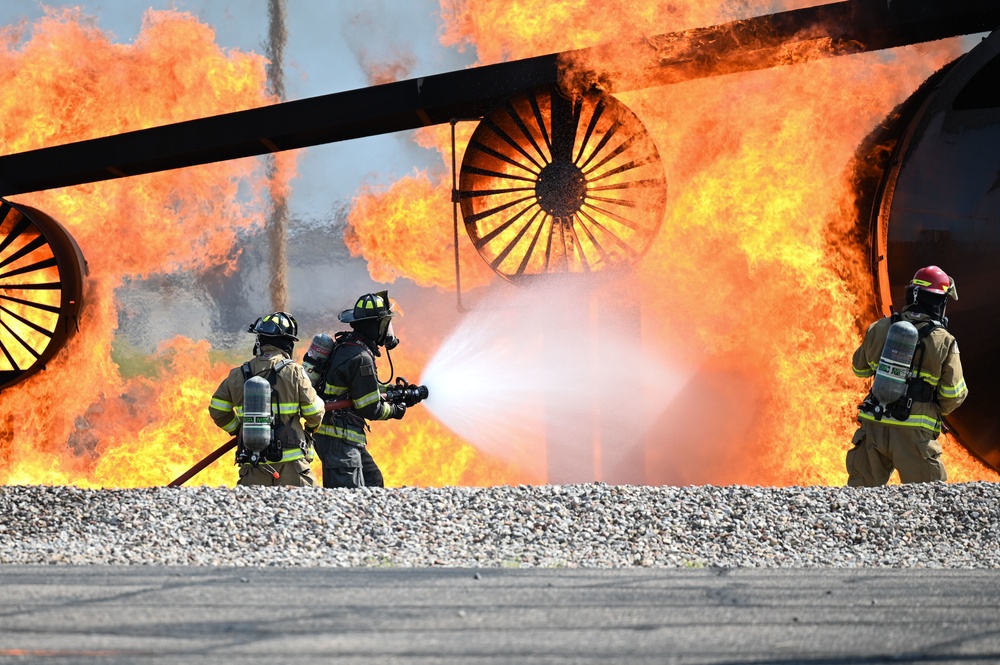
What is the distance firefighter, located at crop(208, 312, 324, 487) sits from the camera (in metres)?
7.84

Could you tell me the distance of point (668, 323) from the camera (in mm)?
12328

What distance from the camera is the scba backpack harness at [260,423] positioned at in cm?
767

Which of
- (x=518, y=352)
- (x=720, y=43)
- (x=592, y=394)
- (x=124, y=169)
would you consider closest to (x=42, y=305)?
(x=124, y=169)

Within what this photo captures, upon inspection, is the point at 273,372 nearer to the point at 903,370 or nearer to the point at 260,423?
the point at 260,423

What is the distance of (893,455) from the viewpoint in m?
7.54

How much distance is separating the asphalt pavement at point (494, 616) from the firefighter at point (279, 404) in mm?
3015

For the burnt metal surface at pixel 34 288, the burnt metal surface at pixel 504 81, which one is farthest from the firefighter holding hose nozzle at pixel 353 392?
the burnt metal surface at pixel 34 288

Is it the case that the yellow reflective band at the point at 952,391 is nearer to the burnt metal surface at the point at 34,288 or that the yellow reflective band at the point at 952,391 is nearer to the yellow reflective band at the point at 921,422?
the yellow reflective band at the point at 921,422

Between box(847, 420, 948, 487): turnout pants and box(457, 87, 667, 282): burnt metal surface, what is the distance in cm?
360

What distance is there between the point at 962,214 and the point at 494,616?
268 inches

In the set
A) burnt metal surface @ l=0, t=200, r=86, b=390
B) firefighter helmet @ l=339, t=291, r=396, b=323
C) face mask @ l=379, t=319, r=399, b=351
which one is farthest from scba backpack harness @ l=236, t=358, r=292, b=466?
burnt metal surface @ l=0, t=200, r=86, b=390

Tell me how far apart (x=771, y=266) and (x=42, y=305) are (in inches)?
350

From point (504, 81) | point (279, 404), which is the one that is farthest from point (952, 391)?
point (504, 81)

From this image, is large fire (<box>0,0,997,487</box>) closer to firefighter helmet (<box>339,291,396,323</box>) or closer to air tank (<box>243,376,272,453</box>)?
firefighter helmet (<box>339,291,396,323</box>)
